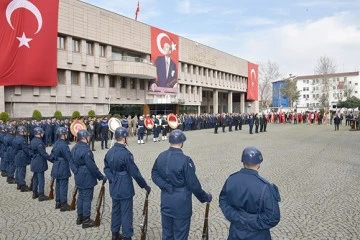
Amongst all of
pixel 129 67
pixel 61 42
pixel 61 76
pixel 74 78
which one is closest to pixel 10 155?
pixel 61 76

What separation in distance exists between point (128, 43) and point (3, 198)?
99.7ft

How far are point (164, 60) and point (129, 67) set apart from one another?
840 cm

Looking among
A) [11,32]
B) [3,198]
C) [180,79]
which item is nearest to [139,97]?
[180,79]

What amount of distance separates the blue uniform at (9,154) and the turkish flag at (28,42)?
17.8m

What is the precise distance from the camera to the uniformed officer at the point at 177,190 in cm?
435

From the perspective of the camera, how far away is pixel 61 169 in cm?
727

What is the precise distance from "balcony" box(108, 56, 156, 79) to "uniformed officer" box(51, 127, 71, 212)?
27.3 metres

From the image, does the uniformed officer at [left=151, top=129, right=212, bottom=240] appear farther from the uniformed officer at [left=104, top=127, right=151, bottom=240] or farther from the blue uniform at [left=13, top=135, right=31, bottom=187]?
the blue uniform at [left=13, top=135, right=31, bottom=187]

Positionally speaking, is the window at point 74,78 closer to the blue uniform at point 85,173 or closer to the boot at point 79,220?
the blue uniform at point 85,173

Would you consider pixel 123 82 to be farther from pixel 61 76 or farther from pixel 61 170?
pixel 61 170

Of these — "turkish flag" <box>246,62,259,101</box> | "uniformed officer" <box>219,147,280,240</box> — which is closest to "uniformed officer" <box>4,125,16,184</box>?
"uniformed officer" <box>219,147,280,240</box>

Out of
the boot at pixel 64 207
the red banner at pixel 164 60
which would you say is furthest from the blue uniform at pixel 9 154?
the red banner at pixel 164 60

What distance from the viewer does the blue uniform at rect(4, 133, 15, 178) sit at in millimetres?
10216

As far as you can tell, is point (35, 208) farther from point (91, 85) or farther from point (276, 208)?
point (91, 85)
